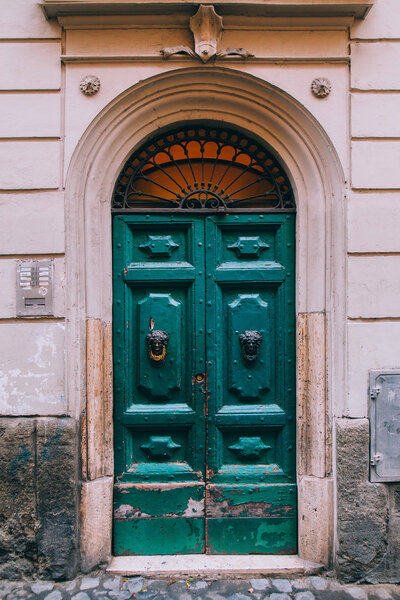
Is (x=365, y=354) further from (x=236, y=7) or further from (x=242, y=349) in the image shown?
(x=236, y=7)

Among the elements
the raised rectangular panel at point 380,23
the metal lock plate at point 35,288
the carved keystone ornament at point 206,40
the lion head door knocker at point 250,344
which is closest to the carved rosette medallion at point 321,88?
the raised rectangular panel at point 380,23

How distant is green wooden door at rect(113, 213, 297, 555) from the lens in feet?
11.5

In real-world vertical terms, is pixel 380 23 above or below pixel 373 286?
above

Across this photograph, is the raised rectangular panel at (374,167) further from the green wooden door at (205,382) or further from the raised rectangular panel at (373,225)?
the green wooden door at (205,382)

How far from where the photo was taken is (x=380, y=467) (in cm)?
329

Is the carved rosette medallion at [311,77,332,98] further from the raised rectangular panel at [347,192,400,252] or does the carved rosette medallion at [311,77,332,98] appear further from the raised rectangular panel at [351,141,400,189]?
the raised rectangular panel at [347,192,400,252]

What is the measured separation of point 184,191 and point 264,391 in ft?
6.04

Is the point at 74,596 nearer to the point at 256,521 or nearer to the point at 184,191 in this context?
the point at 256,521

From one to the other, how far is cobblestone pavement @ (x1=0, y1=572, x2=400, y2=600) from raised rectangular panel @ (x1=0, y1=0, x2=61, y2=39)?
13.8ft

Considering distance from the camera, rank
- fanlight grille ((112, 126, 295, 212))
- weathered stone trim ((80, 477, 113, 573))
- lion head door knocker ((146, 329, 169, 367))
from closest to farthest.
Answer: weathered stone trim ((80, 477, 113, 573))
lion head door knocker ((146, 329, 169, 367))
fanlight grille ((112, 126, 295, 212))

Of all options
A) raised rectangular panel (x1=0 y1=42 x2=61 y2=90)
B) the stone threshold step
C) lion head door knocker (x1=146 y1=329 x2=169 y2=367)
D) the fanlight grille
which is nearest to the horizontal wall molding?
raised rectangular panel (x1=0 y1=42 x2=61 y2=90)

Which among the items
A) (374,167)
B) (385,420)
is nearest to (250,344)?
(385,420)

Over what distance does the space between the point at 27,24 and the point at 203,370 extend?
3.10 meters

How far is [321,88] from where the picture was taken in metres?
3.34
